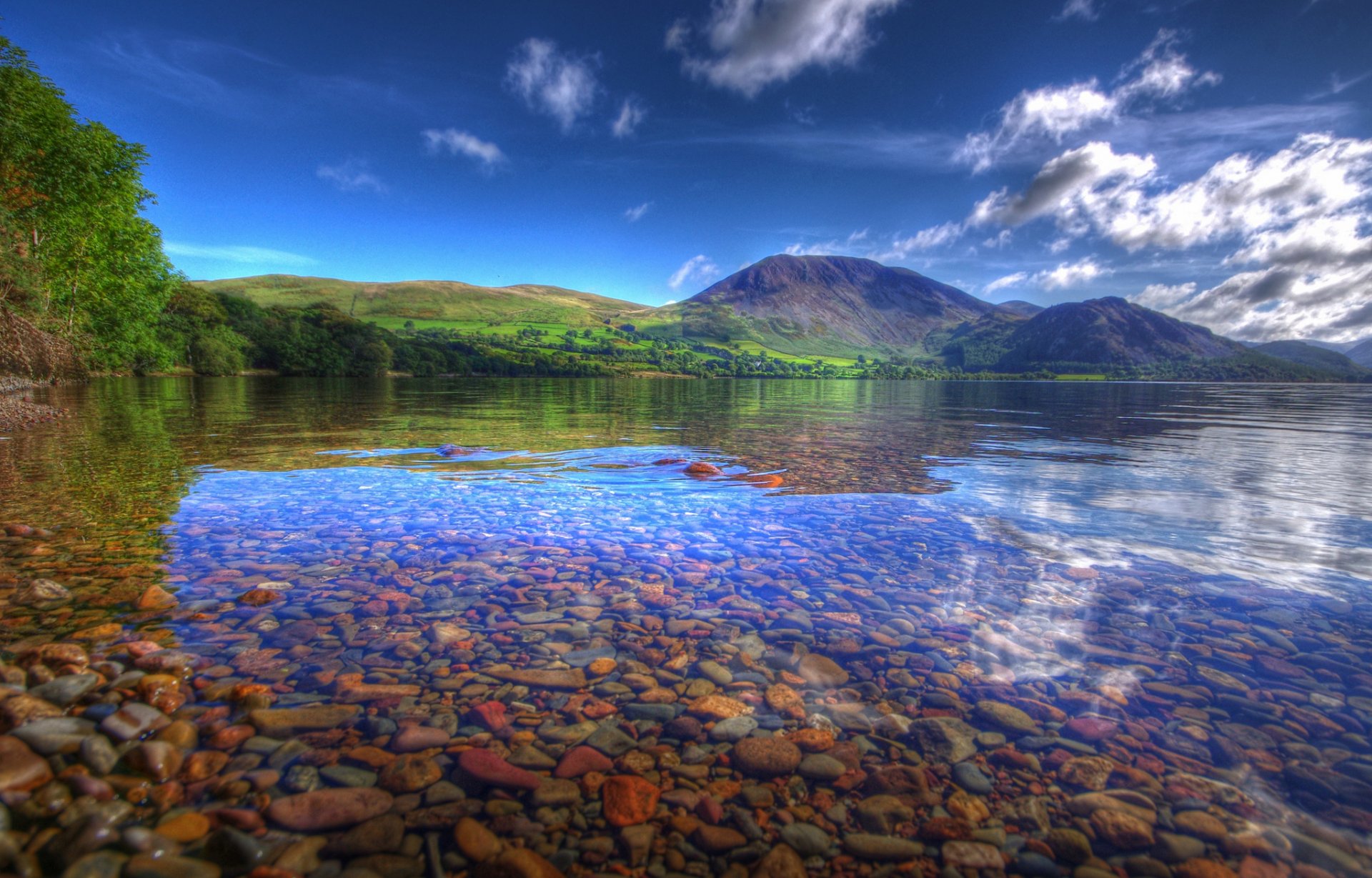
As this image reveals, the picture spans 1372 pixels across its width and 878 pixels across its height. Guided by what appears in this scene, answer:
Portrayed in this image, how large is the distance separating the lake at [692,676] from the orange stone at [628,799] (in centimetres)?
2

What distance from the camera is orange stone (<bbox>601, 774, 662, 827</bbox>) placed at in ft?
12.9

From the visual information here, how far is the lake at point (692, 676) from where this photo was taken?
381 cm

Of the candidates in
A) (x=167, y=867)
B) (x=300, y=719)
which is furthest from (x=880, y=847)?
(x=300, y=719)

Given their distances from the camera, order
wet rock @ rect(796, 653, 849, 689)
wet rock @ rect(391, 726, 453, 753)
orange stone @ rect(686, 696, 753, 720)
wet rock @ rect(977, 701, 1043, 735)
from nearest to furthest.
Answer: wet rock @ rect(391, 726, 453, 753)
wet rock @ rect(977, 701, 1043, 735)
orange stone @ rect(686, 696, 753, 720)
wet rock @ rect(796, 653, 849, 689)

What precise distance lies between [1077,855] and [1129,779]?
1.09 metres

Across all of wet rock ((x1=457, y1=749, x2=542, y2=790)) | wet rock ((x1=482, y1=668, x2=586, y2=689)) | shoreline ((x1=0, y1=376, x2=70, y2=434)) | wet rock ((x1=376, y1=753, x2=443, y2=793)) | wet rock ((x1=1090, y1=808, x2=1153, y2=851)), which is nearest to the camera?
wet rock ((x1=1090, y1=808, x2=1153, y2=851))

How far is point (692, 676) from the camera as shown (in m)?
5.83

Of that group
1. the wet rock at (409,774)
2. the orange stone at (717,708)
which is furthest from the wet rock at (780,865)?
the wet rock at (409,774)

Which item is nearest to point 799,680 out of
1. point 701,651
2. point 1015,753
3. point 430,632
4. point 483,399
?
point 701,651

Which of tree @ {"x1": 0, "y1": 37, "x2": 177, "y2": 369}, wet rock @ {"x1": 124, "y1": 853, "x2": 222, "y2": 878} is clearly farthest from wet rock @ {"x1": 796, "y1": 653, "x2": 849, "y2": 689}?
tree @ {"x1": 0, "y1": 37, "x2": 177, "y2": 369}

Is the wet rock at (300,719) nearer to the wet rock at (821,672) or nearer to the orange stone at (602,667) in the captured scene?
the orange stone at (602,667)

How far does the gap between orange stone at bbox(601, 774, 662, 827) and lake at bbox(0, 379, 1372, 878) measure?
0.8 inches

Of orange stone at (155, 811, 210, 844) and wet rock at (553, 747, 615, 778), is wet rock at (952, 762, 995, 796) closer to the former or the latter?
wet rock at (553, 747, 615, 778)

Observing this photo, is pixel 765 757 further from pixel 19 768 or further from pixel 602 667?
pixel 19 768
